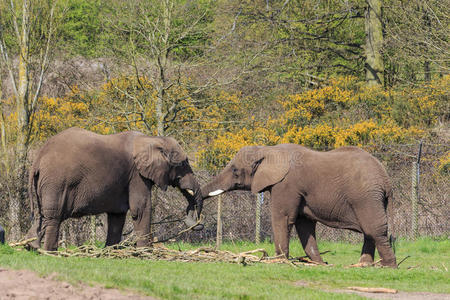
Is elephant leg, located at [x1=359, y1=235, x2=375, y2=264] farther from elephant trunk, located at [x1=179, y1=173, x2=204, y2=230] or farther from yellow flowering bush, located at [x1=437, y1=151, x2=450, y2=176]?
yellow flowering bush, located at [x1=437, y1=151, x2=450, y2=176]

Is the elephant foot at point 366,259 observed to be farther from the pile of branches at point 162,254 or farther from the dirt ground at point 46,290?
the dirt ground at point 46,290

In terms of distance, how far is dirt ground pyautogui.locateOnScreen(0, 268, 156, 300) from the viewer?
6906 mm

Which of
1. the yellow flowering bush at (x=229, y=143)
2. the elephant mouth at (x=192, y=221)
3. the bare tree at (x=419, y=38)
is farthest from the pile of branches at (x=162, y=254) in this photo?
the bare tree at (x=419, y=38)

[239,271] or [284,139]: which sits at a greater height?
[284,139]

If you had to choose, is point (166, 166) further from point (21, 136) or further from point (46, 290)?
point (46, 290)

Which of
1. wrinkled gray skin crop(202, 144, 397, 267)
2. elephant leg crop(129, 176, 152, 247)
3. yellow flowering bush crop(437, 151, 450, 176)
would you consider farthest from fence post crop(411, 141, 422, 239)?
elephant leg crop(129, 176, 152, 247)

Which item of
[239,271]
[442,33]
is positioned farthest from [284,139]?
[239,271]

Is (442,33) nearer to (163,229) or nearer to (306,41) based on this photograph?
(163,229)

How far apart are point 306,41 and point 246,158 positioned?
20.0m

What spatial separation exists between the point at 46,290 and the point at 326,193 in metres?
6.64

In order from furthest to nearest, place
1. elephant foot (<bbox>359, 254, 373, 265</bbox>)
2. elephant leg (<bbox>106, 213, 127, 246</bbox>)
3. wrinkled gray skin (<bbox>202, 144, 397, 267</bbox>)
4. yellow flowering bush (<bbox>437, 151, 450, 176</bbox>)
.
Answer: yellow flowering bush (<bbox>437, 151, 450, 176</bbox>), elephant leg (<bbox>106, 213, 127, 246</bbox>), elephant foot (<bbox>359, 254, 373, 265</bbox>), wrinkled gray skin (<bbox>202, 144, 397, 267</bbox>)

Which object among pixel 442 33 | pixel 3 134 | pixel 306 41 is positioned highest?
pixel 306 41

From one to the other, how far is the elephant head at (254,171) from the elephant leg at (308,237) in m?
0.92

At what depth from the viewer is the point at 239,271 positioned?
1046 centimetres
